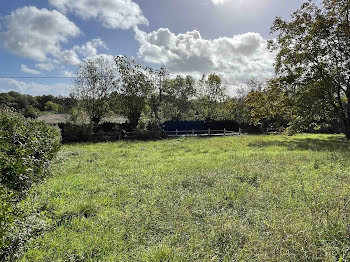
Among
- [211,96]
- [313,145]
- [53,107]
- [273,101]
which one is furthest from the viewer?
[53,107]

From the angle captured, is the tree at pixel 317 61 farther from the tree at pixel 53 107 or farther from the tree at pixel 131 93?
the tree at pixel 53 107

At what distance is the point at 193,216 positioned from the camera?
4246mm

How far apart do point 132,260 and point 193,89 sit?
129 ft

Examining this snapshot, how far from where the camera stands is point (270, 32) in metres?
21.0

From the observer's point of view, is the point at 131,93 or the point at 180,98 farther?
the point at 180,98

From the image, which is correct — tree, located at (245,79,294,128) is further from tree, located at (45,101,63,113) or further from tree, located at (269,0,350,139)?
tree, located at (45,101,63,113)

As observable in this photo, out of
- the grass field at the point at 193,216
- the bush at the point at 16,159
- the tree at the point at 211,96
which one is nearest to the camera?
the grass field at the point at 193,216

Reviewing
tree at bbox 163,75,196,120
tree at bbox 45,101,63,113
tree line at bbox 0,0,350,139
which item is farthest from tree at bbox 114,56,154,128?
tree at bbox 45,101,63,113

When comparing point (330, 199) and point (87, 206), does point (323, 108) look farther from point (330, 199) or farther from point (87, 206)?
point (87, 206)

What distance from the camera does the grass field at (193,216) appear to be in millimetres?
3061

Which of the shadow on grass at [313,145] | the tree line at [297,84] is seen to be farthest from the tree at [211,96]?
the shadow on grass at [313,145]

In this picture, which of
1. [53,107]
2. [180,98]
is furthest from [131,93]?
[53,107]

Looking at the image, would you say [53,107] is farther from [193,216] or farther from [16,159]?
[193,216]

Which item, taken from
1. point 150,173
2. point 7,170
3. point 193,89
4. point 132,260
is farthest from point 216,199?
point 193,89
